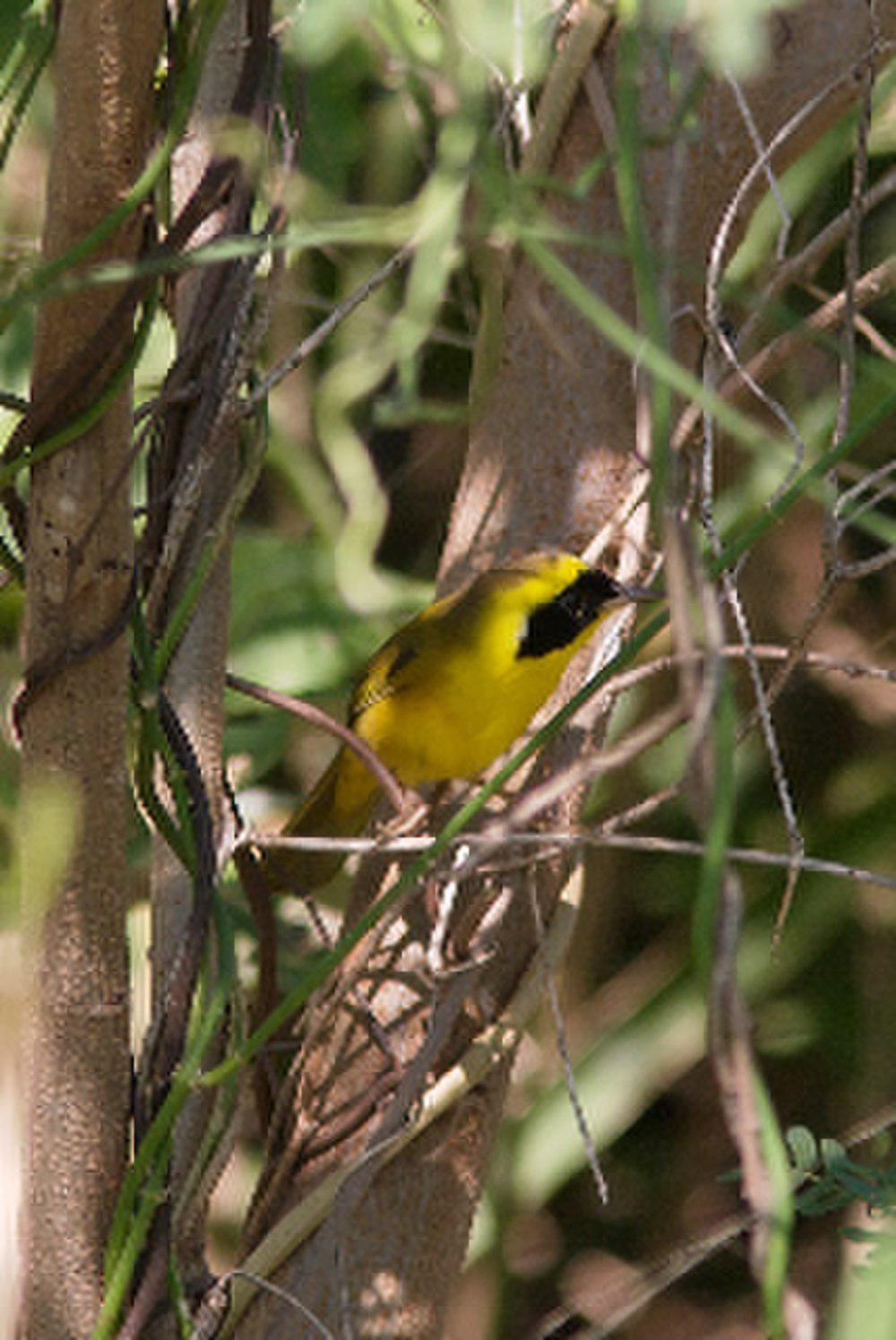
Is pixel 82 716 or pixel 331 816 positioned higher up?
pixel 82 716

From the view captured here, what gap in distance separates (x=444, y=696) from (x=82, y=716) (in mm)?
798

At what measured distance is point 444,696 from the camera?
68.6 inches

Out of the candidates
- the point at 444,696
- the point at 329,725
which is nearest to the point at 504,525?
the point at 329,725

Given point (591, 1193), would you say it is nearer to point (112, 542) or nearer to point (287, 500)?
point (287, 500)

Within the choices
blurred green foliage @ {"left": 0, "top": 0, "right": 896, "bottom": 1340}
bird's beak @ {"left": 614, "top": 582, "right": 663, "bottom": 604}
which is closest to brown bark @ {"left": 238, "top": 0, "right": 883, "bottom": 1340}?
bird's beak @ {"left": 614, "top": 582, "right": 663, "bottom": 604}

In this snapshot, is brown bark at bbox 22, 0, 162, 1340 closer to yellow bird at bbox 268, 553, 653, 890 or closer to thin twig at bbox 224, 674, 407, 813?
thin twig at bbox 224, 674, 407, 813

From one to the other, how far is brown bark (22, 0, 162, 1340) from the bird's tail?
21.5 inches

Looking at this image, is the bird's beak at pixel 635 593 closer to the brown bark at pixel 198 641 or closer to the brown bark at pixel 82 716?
the brown bark at pixel 198 641

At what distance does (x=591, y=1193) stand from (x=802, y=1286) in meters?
0.27

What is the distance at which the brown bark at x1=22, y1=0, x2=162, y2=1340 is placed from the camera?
2.84 ft

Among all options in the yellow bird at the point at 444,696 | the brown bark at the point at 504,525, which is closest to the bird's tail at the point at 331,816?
the yellow bird at the point at 444,696

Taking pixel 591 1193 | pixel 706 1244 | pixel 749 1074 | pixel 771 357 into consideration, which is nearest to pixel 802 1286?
pixel 591 1193

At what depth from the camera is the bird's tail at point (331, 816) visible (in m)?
1.60

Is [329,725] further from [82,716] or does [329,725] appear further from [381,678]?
[381,678]
